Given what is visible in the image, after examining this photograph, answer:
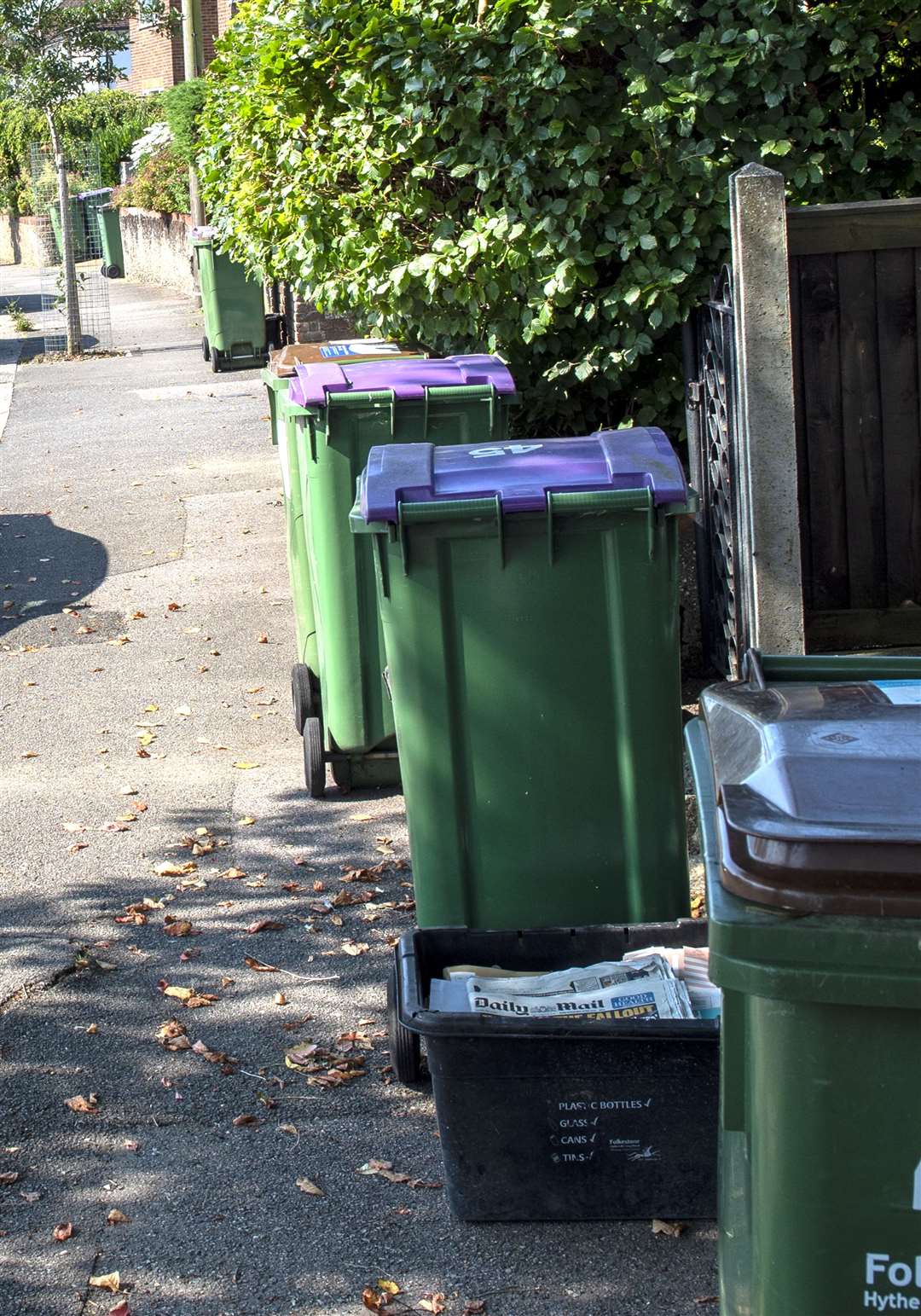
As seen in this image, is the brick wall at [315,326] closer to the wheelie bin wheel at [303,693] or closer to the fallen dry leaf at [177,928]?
the wheelie bin wheel at [303,693]

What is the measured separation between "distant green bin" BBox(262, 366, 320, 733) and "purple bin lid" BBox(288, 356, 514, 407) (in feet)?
1.11

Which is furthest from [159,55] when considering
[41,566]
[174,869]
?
[174,869]

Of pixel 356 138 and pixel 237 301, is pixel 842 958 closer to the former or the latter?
pixel 356 138

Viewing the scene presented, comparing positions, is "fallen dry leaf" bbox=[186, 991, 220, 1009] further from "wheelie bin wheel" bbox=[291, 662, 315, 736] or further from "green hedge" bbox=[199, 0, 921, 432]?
"green hedge" bbox=[199, 0, 921, 432]

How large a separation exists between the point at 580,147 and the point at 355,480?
5.54 ft

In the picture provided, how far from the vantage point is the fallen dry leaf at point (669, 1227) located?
3131 millimetres

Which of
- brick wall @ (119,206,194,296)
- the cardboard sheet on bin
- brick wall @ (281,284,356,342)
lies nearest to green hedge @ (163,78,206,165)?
brick wall @ (119,206,194,296)

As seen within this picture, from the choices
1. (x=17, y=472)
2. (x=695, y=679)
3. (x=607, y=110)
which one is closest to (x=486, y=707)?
(x=695, y=679)

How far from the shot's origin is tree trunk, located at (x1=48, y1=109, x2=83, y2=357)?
61.1ft

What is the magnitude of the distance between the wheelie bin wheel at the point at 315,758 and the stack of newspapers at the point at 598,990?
2.24m

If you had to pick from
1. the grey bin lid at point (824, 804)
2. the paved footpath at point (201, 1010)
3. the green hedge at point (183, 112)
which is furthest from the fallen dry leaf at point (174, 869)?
the green hedge at point (183, 112)

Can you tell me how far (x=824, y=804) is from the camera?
1.99 m

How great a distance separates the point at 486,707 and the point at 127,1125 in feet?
4.40

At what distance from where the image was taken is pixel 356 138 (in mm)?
6574
